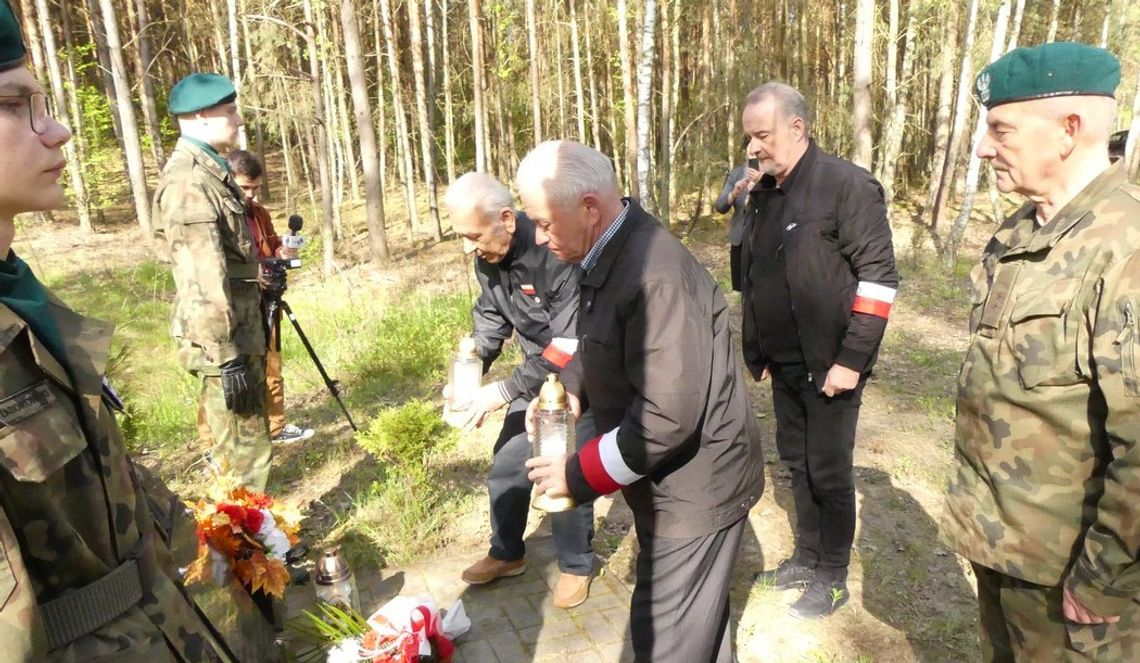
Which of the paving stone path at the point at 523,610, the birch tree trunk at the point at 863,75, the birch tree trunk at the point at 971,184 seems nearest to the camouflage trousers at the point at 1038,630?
the paving stone path at the point at 523,610

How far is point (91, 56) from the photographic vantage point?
27062 millimetres

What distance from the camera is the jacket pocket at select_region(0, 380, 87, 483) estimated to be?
1147 mm

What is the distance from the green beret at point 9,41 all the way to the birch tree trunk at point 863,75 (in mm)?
Result: 10475

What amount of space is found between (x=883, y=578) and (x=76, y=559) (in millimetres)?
3574

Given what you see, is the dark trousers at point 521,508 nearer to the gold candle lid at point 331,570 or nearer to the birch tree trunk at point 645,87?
the gold candle lid at point 331,570

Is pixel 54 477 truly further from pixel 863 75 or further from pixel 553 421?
pixel 863 75

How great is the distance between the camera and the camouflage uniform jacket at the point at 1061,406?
157 centimetres

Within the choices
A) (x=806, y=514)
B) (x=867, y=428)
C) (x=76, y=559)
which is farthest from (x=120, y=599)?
(x=867, y=428)

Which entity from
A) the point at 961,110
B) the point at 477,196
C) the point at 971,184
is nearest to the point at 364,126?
the point at 971,184

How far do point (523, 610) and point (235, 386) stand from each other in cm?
187

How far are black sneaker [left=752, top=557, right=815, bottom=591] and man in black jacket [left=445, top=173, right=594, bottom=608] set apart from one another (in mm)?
931

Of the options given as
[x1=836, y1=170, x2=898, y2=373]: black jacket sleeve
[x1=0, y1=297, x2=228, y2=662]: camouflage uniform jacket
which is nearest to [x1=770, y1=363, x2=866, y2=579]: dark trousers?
[x1=836, y1=170, x2=898, y2=373]: black jacket sleeve

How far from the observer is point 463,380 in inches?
128

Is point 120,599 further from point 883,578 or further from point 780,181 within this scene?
point 883,578
